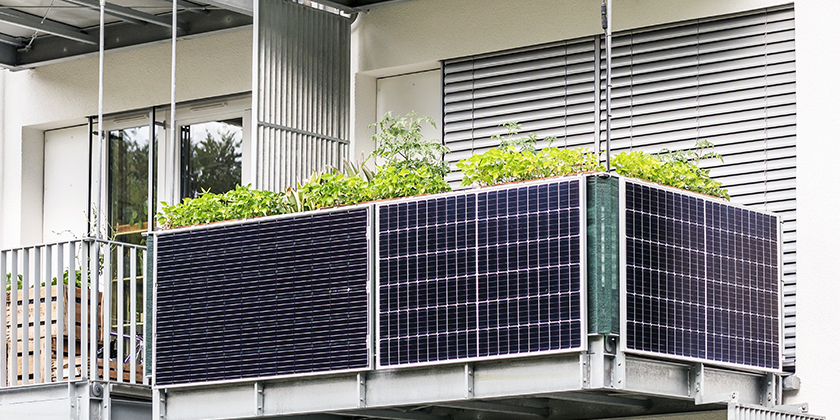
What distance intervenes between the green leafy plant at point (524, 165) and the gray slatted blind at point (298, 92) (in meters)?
3.10

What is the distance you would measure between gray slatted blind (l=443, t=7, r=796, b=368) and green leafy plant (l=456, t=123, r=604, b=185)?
2.23 m

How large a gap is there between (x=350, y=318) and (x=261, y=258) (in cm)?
100

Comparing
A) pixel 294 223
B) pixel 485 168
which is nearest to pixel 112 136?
pixel 294 223

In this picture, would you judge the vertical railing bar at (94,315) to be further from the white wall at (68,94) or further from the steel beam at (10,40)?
the steel beam at (10,40)

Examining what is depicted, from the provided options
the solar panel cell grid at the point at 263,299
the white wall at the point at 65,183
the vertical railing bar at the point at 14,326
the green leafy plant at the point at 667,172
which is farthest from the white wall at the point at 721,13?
the white wall at the point at 65,183

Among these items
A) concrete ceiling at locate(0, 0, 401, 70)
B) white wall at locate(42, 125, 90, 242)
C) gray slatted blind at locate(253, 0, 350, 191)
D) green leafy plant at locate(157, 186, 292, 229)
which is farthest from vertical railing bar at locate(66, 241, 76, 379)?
white wall at locate(42, 125, 90, 242)

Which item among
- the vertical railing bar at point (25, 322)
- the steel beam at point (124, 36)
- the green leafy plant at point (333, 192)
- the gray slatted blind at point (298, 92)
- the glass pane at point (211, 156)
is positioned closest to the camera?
the green leafy plant at point (333, 192)

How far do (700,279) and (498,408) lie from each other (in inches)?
78.3

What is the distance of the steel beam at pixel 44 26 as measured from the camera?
14188mm

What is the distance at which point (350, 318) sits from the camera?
33.3 ft

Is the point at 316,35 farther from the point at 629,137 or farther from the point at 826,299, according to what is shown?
the point at 826,299

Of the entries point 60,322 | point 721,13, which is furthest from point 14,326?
point 721,13

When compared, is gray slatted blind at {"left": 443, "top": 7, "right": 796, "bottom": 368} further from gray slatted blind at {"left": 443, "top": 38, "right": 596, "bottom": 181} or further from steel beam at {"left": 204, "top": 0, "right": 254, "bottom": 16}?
steel beam at {"left": 204, "top": 0, "right": 254, "bottom": 16}

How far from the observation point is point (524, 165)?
9609 millimetres
